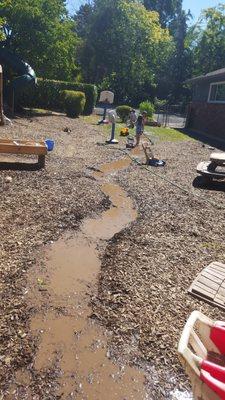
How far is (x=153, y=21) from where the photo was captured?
58.2 meters

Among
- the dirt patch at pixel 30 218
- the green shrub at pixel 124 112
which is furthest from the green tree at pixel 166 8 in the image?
the dirt patch at pixel 30 218

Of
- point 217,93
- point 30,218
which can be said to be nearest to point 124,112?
Result: point 217,93

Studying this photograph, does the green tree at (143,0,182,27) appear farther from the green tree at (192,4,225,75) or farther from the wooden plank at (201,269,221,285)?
the wooden plank at (201,269,221,285)

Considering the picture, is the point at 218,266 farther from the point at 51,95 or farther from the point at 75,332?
the point at 51,95

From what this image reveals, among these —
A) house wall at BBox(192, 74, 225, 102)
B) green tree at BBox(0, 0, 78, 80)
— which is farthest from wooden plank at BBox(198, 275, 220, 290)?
green tree at BBox(0, 0, 78, 80)

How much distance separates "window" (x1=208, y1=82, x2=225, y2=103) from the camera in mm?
24781

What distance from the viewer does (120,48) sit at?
51094mm

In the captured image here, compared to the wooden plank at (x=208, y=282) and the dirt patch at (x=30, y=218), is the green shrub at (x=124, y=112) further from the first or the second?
the wooden plank at (x=208, y=282)

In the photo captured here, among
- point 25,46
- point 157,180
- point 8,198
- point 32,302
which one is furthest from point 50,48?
point 32,302

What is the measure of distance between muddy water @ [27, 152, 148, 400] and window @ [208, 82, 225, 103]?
20963 millimetres

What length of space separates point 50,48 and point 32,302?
23876mm

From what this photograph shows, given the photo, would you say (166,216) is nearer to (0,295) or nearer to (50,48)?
(0,295)

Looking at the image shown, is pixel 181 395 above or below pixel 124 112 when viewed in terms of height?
below

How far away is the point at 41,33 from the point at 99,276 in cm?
2302
